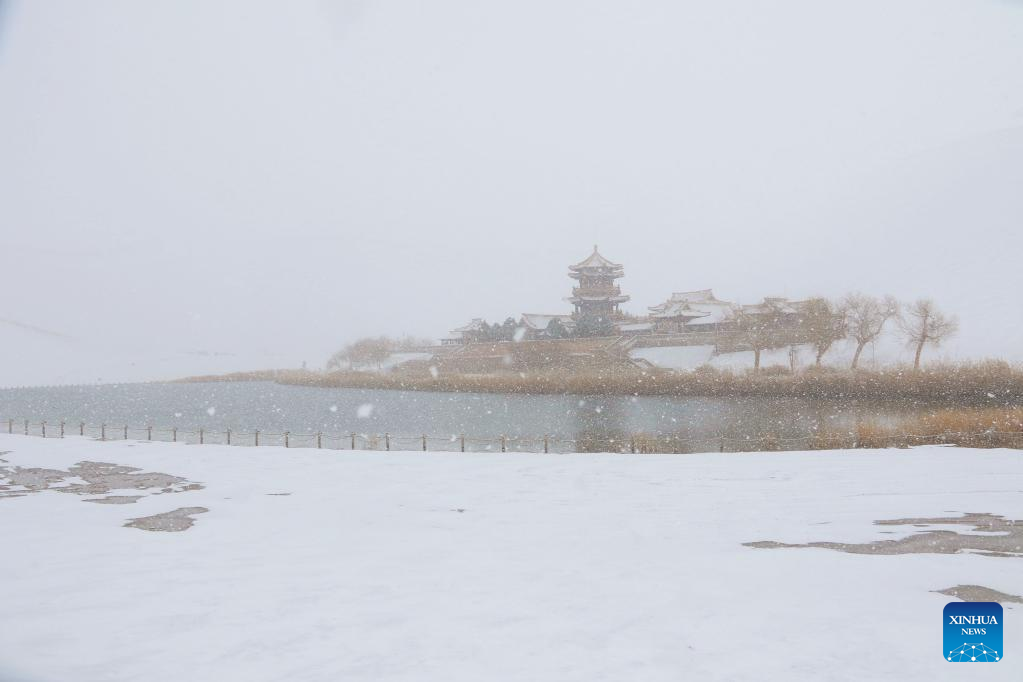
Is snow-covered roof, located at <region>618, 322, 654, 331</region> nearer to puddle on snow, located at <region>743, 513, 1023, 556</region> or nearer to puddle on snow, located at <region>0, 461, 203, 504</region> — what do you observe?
puddle on snow, located at <region>0, 461, 203, 504</region>

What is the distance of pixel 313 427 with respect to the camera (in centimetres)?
3744

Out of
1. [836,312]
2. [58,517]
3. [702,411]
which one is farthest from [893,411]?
[58,517]

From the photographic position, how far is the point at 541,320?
2869 inches

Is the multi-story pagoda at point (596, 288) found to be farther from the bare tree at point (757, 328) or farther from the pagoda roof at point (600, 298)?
the bare tree at point (757, 328)

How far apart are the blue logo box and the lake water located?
1453 cm

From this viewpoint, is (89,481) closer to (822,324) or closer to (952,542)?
(952,542)

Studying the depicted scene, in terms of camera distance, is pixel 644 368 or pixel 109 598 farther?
pixel 644 368

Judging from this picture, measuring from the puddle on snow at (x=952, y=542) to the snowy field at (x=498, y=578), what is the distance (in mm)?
73

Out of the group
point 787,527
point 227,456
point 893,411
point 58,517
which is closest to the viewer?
point 787,527

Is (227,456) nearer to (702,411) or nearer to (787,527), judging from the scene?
(787,527)

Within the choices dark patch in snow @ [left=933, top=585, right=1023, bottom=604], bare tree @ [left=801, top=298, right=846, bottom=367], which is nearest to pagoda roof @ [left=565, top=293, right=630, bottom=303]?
bare tree @ [left=801, top=298, right=846, bottom=367]

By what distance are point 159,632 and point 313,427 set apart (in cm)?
3281

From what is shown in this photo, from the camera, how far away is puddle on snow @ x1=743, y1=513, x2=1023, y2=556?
25.1 ft

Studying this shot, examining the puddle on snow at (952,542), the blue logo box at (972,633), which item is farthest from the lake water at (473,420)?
the blue logo box at (972,633)
